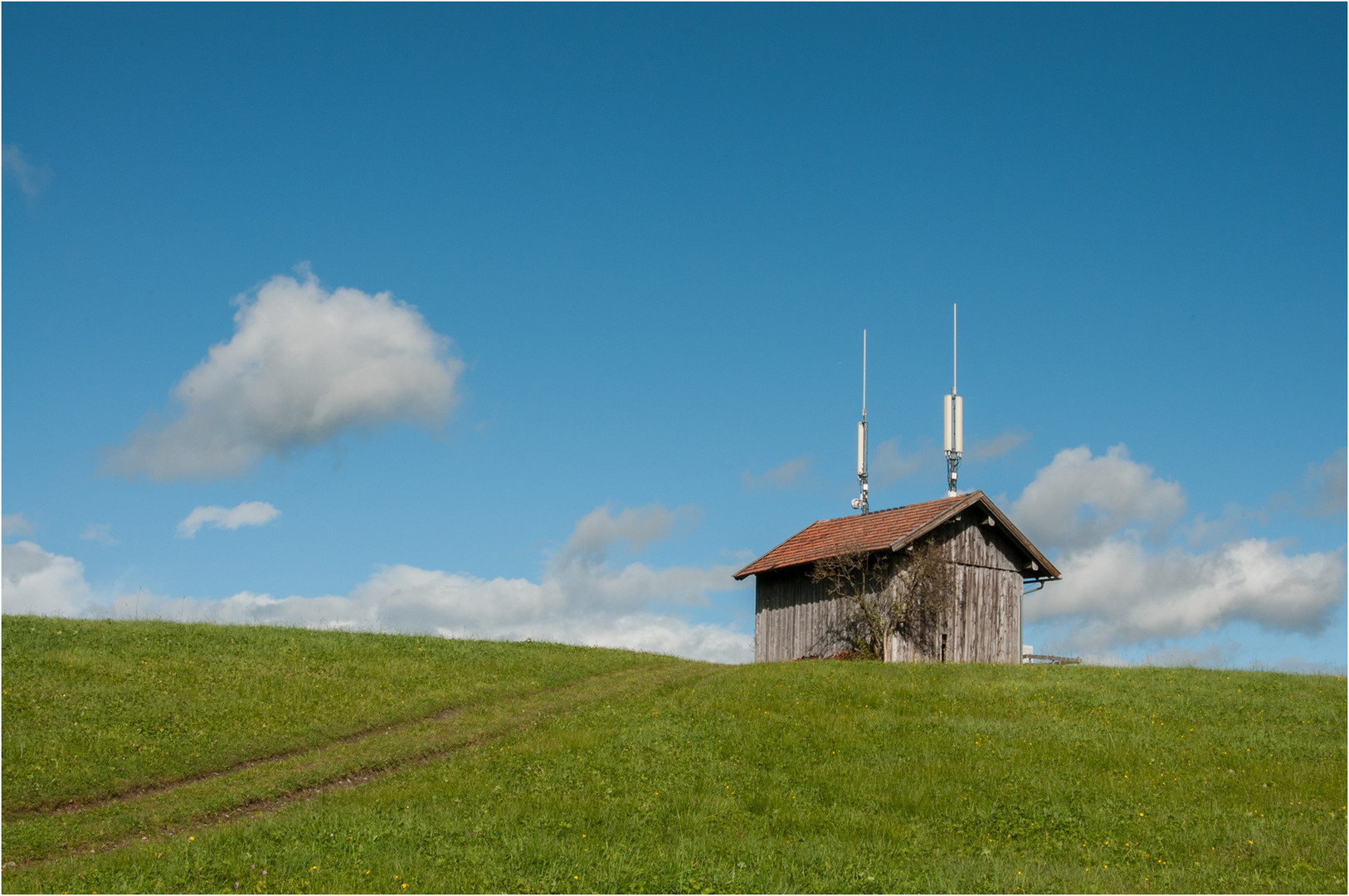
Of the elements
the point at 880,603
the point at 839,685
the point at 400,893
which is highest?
the point at 880,603

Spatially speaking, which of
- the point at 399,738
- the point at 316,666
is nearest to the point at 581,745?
the point at 399,738

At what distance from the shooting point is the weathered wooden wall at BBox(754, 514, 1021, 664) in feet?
133

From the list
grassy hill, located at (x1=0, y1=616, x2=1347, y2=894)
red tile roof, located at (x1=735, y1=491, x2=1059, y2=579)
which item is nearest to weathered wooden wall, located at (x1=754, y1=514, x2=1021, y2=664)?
red tile roof, located at (x1=735, y1=491, x2=1059, y2=579)

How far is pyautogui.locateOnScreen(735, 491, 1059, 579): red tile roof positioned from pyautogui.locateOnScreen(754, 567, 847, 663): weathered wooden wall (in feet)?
2.33

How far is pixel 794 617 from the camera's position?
1702 inches

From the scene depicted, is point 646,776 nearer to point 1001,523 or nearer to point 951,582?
point 951,582

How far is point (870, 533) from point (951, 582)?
12.1ft

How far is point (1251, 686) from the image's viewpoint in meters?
32.4

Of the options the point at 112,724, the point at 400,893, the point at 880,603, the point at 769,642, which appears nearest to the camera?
the point at 400,893

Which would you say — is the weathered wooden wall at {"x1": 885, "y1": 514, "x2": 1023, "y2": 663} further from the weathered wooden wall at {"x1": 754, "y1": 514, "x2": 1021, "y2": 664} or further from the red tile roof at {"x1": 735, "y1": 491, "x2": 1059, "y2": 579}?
the red tile roof at {"x1": 735, "y1": 491, "x2": 1059, "y2": 579}

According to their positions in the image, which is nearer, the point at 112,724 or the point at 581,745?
the point at 581,745

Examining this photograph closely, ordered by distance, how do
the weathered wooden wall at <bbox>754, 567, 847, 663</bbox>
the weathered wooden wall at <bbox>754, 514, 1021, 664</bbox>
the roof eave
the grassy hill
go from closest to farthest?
the grassy hill < the roof eave < the weathered wooden wall at <bbox>754, 514, 1021, 664</bbox> < the weathered wooden wall at <bbox>754, 567, 847, 663</bbox>

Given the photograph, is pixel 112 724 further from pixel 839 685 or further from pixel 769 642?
pixel 769 642

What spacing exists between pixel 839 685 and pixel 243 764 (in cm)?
1597
